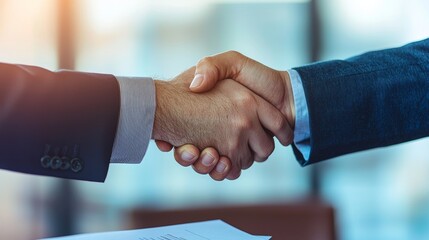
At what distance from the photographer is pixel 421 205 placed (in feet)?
9.06

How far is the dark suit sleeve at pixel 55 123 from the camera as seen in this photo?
2.56ft

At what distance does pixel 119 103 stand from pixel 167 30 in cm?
196

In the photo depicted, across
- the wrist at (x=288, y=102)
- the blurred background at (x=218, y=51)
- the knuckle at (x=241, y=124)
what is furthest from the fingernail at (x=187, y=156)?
the blurred background at (x=218, y=51)

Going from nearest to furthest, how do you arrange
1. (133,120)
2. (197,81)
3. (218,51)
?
(133,120) < (197,81) < (218,51)

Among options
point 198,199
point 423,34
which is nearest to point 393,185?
point 423,34

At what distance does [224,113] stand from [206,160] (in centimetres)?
10

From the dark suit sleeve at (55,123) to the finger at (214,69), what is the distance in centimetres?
19

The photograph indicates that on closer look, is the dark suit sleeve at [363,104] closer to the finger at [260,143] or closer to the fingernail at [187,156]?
the finger at [260,143]

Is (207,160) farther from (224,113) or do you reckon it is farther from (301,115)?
(301,115)

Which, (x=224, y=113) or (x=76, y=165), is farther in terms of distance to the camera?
(x=224, y=113)

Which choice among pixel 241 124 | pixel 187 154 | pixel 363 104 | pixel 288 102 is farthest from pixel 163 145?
pixel 363 104

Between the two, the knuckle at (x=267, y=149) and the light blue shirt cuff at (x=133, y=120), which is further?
the knuckle at (x=267, y=149)

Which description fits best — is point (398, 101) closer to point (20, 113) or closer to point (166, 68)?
point (20, 113)

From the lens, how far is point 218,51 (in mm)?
2803
